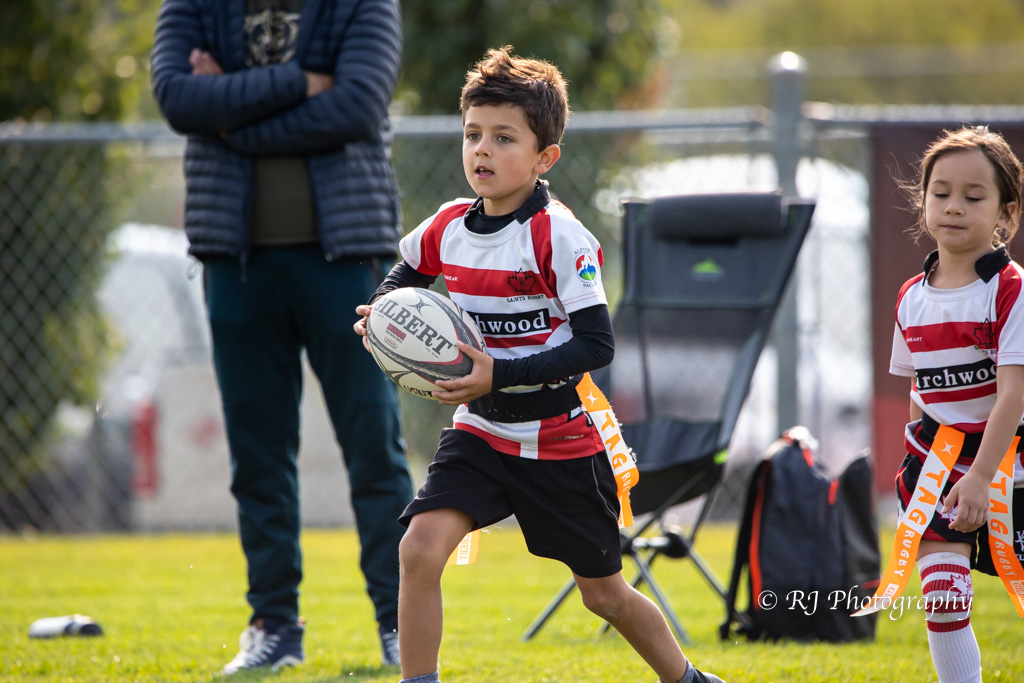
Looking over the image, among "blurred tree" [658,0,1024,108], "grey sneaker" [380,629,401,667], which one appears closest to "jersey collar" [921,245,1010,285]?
"grey sneaker" [380,629,401,667]

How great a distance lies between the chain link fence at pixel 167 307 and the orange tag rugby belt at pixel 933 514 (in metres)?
2.73

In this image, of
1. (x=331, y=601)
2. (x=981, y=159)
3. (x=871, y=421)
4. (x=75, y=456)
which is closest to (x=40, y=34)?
(x=75, y=456)

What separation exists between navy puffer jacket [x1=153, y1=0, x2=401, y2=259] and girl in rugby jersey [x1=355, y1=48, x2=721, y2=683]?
763mm

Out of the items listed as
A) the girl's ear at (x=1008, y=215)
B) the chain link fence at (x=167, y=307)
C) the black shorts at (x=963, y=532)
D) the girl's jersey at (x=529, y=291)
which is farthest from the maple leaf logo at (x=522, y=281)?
the chain link fence at (x=167, y=307)

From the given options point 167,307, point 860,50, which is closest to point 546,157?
point 167,307

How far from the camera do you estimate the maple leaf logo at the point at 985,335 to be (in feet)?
8.59

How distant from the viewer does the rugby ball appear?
2445 millimetres

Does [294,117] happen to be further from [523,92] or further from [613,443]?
[613,443]

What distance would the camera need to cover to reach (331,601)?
4.62m

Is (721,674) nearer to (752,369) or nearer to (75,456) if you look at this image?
(752,369)

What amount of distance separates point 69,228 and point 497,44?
3.02 m

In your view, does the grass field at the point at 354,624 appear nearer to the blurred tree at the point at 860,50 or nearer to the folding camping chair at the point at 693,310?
the folding camping chair at the point at 693,310

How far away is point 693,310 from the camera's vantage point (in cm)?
453

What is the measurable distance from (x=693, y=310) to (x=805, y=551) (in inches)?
47.0
